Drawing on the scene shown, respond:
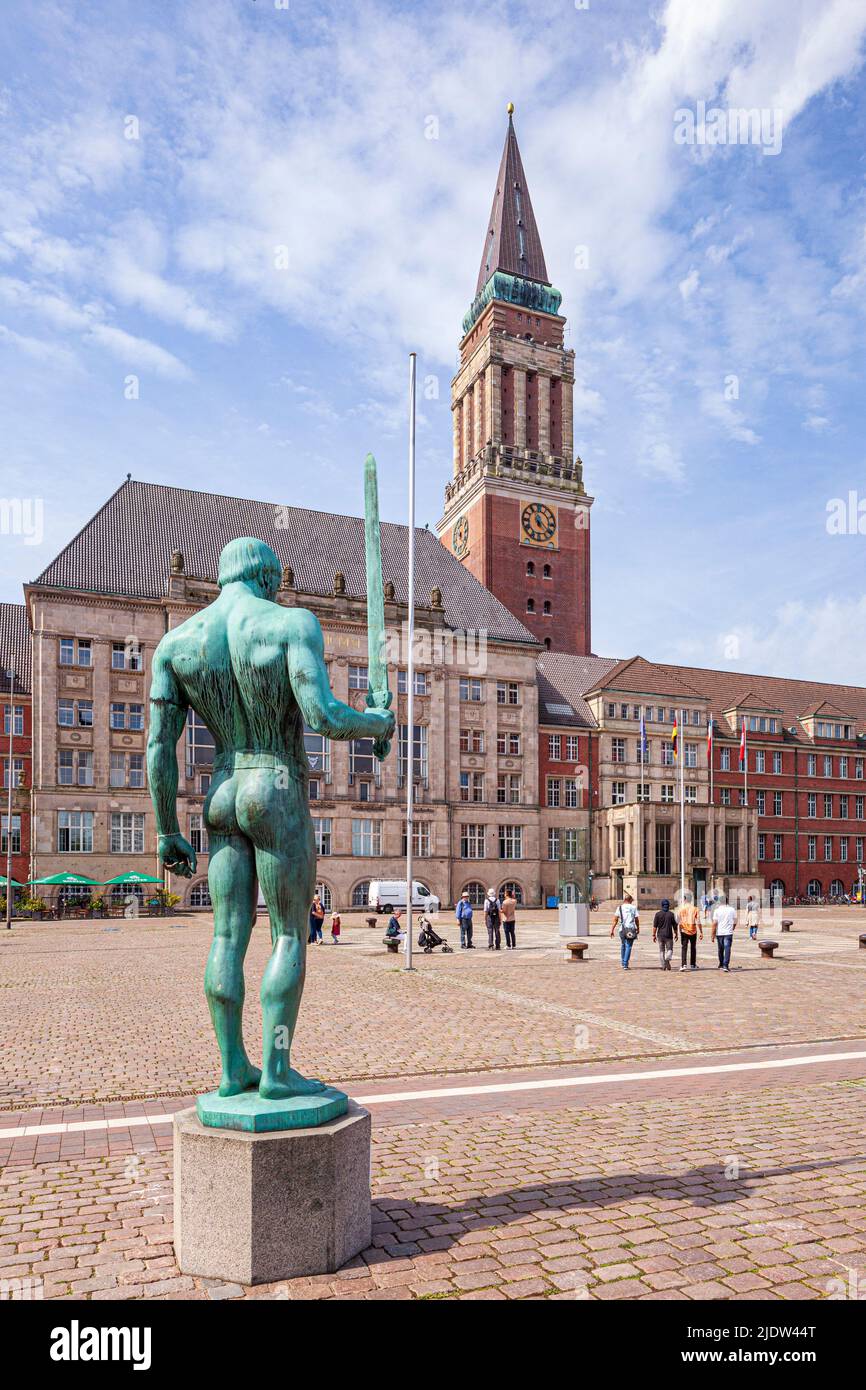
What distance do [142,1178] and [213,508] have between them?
54.3 metres

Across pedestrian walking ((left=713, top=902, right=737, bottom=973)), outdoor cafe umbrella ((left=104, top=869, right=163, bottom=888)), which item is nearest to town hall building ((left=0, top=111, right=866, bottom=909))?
outdoor cafe umbrella ((left=104, top=869, right=163, bottom=888))

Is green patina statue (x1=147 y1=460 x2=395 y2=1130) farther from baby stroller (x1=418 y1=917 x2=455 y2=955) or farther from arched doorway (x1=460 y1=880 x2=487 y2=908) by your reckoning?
arched doorway (x1=460 y1=880 x2=487 y2=908)

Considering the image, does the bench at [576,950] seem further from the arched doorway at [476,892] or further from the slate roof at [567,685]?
the slate roof at [567,685]

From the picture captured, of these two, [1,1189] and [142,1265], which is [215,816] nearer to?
[142,1265]

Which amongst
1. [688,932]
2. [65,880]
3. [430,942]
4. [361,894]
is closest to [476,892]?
[361,894]

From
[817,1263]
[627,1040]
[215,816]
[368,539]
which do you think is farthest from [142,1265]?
[627,1040]

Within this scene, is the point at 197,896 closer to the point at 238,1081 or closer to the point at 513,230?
the point at 238,1081

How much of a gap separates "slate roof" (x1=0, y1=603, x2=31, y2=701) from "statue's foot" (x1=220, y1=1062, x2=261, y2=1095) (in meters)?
54.9

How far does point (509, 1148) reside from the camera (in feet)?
22.5

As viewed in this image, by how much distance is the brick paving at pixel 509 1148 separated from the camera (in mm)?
4680

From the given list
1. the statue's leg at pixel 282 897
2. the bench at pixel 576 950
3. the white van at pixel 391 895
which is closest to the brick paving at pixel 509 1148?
the statue's leg at pixel 282 897

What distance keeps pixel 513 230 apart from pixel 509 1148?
8994 cm

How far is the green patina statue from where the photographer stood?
493 cm
